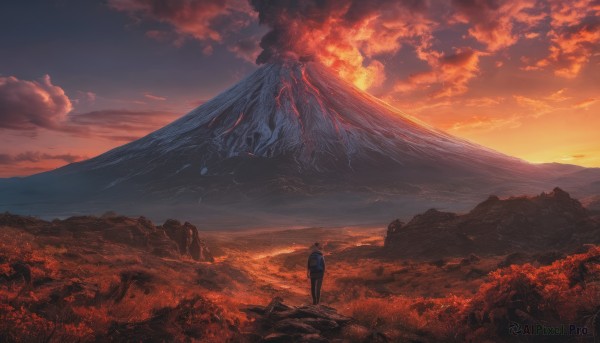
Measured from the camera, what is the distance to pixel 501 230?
40375 mm

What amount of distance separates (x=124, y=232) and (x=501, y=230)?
34.7 meters

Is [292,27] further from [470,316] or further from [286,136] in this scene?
[470,316]

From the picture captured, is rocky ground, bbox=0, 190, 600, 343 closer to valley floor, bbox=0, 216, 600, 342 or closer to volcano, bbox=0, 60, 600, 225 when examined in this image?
valley floor, bbox=0, 216, 600, 342

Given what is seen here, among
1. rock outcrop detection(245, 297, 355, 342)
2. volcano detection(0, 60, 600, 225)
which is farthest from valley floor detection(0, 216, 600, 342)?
volcano detection(0, 60, 600, 225)

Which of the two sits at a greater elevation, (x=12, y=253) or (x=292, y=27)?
(x=292, y=27)

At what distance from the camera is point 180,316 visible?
10.3m

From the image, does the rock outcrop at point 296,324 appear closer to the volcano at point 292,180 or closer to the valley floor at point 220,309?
the valley floor at point 220,309

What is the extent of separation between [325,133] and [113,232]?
170333 mm

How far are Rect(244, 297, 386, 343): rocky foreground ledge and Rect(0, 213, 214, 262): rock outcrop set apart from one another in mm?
19748

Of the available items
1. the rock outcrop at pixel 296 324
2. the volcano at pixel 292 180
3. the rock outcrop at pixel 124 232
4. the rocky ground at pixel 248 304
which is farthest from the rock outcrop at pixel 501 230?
the volcano at pixel 292 180

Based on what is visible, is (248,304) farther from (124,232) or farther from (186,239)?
(186,239)

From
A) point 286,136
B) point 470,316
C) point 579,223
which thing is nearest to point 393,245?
point 579,223

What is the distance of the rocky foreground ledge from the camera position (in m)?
9.84

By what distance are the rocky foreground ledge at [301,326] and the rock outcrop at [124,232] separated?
19748mm
